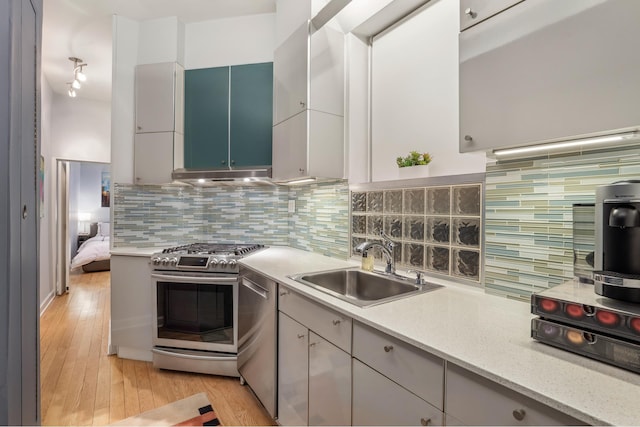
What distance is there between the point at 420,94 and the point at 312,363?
1619 mm

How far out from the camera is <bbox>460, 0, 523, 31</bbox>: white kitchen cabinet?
1061mm

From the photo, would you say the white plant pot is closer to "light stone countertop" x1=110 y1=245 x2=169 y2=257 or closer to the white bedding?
"light stone countertop" x1=110 y1=245 x2=169 y2=257

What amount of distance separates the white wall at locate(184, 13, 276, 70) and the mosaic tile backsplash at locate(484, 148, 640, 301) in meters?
2.21

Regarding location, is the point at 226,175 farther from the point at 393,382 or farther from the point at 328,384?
the point at 393,382

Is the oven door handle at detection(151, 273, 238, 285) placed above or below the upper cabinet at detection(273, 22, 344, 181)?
below

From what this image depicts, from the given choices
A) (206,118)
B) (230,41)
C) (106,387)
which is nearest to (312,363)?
(106,387)

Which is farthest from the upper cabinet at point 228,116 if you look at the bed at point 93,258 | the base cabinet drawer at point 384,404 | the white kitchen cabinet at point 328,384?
the bed at point 93,258

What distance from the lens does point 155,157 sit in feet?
8.77

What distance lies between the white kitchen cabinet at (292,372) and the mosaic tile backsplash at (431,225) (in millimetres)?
749

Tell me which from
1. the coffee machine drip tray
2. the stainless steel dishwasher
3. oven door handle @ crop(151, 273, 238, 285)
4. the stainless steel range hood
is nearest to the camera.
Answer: the coffee machine drip tray

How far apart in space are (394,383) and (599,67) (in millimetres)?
1130

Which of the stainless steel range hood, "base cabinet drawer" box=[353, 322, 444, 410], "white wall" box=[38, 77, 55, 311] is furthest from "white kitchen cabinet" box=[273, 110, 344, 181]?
"white wall" box=[38, 77, 55, 311]

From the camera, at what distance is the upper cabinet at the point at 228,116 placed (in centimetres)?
260

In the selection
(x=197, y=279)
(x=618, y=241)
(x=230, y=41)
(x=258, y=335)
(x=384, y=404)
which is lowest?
(x=258, y=335)
